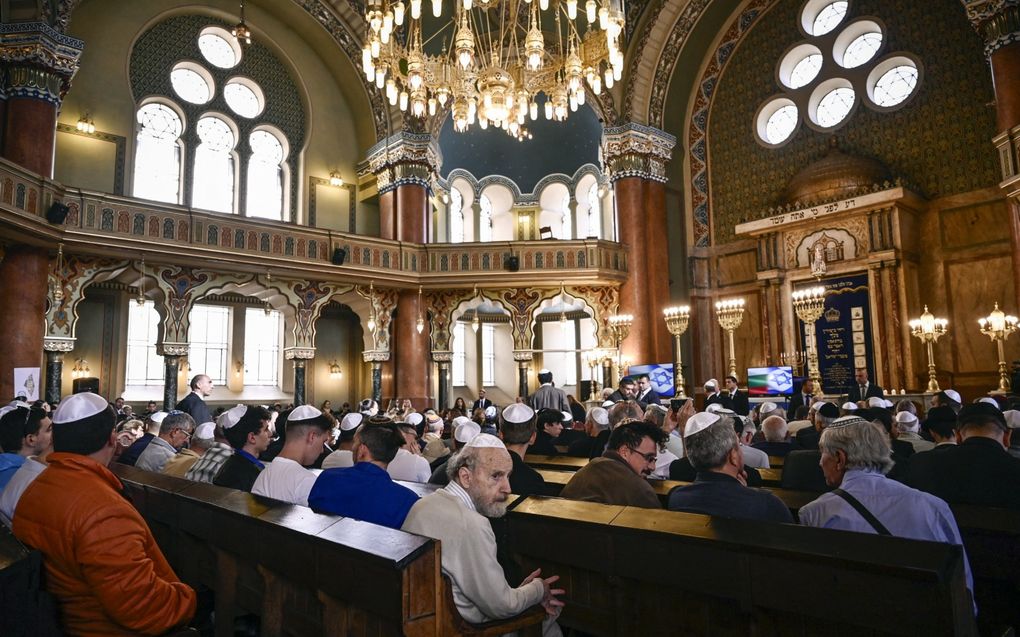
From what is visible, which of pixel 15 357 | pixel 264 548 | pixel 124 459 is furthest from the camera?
pixel 15 357

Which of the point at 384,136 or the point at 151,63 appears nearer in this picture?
the point at 151,63

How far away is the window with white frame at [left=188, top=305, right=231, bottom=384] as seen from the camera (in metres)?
19.0

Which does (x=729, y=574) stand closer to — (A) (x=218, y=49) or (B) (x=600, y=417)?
(B) (x=600, y=417)

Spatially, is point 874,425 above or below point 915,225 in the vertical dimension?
below

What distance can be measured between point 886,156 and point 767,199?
299 centimetres

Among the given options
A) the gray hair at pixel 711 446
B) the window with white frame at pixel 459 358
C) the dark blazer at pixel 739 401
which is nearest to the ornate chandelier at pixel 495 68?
the dark blazer at pixel 739 401

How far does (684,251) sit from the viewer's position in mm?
19516

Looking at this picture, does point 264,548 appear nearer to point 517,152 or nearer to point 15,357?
point 15,357


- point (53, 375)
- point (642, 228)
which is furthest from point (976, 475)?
point (642, 228)

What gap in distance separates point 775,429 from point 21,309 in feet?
42.9

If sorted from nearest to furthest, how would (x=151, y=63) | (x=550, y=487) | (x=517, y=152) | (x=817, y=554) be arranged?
(x=817, y=554), (x=550, y=487), (x=151, y=63), (x=517, y=152)

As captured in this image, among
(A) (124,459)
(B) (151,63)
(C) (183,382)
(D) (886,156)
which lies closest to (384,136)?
(B) (151,63)

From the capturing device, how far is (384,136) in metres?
19.5

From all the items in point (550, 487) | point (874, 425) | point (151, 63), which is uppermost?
→ point (151, 63)
